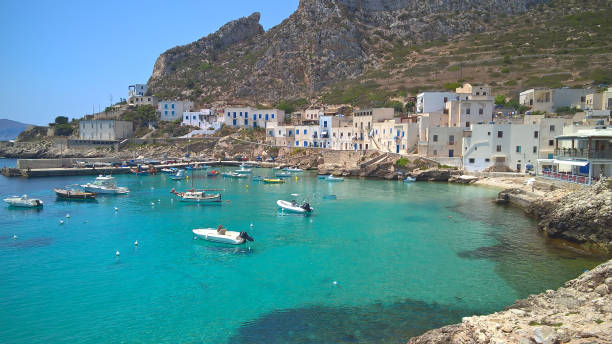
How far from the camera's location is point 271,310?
53.2 ft

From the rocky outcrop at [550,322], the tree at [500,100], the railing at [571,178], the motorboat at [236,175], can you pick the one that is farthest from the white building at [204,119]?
the rocky outcrop at [550,322]

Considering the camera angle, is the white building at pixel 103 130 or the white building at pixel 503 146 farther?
the white building at pixel 103 130

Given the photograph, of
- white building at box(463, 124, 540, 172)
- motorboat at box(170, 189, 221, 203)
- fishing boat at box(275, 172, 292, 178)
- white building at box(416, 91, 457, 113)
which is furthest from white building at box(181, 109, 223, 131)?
white building at box(463, 124, 540, 172)

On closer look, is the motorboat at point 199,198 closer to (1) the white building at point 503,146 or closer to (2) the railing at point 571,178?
(2) the railing at point 571,178

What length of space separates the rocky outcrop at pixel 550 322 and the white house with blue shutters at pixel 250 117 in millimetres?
74653

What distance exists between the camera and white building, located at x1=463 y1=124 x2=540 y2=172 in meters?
48.2

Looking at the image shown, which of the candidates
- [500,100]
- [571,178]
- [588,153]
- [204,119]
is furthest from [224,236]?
[204,119]

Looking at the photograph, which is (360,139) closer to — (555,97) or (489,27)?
(555,97)

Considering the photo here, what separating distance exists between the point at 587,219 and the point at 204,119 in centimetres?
7996

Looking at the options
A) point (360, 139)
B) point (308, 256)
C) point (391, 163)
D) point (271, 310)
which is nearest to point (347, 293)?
point (271, 310)

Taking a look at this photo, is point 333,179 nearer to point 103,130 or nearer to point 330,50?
point 330,50

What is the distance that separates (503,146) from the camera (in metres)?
49.1

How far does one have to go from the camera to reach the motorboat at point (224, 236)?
24.7 meters

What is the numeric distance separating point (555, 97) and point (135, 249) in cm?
6146
